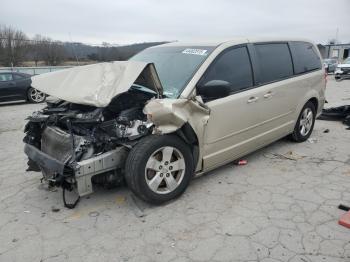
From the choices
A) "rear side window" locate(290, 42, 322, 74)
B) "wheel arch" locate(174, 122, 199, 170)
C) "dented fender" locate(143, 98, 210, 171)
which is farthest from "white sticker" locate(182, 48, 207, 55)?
"rear side window" locate(290, 42, 322, 74)

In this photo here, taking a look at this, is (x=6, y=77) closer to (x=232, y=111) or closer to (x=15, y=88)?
(x=15, y=88)

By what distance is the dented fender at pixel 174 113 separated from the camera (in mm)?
3445

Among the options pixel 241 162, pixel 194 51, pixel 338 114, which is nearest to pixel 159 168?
pixel 194 51

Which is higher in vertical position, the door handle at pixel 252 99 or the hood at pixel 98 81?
the hood at pixel 98 81

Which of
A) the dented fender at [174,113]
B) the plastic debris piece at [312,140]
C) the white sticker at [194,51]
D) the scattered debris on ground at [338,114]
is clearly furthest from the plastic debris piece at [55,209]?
the scattered debris on ground at [338,114]

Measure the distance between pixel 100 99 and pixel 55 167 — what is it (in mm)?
800

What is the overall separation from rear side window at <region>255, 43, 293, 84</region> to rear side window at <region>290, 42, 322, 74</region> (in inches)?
7.2

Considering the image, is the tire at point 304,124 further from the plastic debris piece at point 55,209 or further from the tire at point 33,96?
the tire at point 33,96

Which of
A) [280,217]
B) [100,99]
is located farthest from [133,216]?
[280,217]

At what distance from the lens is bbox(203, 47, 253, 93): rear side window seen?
4031 mm

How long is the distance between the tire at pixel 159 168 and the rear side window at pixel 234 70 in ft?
2.92

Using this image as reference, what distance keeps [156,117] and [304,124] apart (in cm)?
340

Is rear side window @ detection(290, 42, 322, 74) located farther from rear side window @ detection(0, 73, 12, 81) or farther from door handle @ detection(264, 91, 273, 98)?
rear side window @ detection(0, 73, 12, 81)

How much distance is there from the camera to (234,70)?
425 cm
